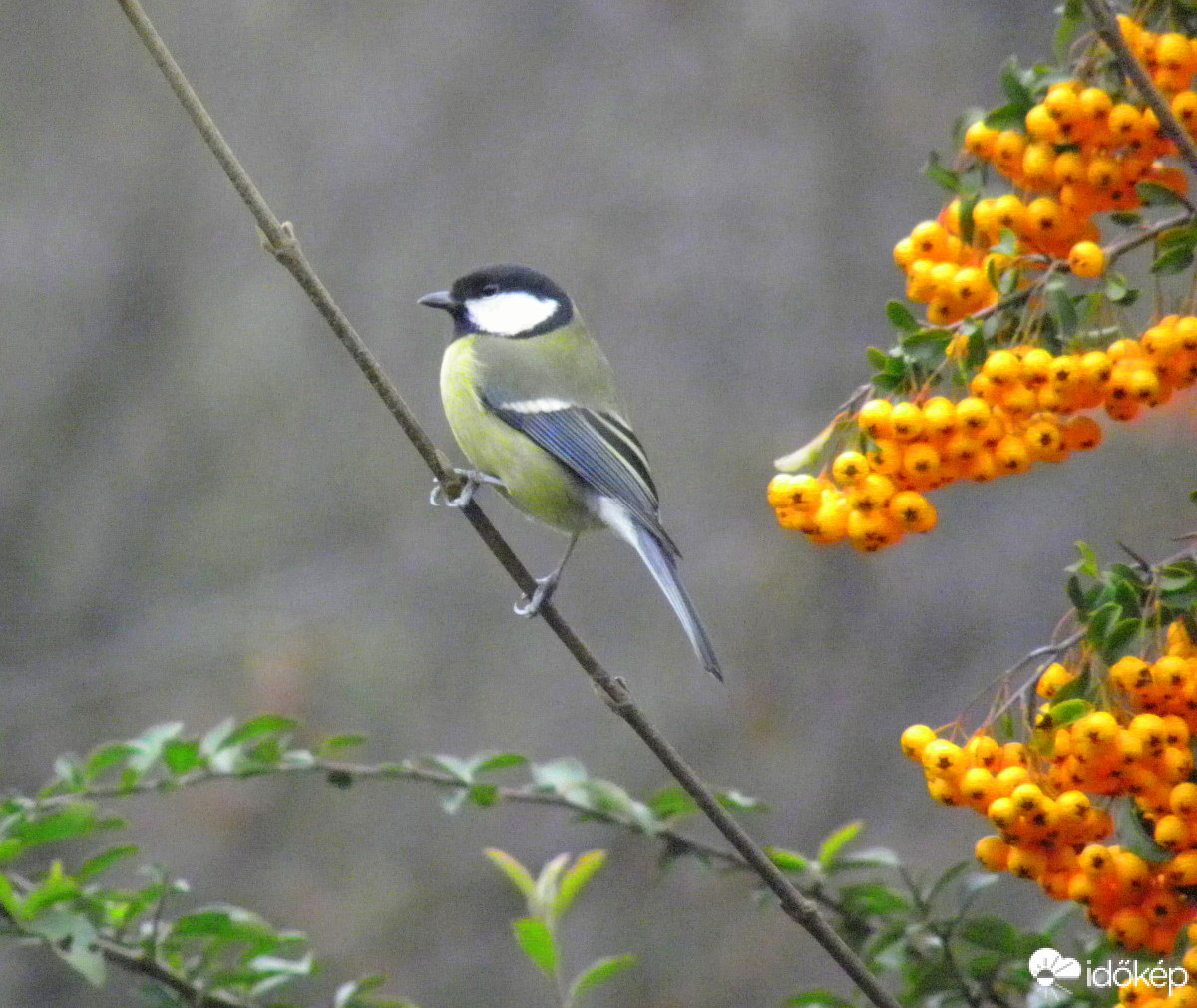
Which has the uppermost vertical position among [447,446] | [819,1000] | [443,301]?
[447,446]

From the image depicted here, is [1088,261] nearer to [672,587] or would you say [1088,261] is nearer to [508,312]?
[672,587]

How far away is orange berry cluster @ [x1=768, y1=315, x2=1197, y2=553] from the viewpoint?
1.39m

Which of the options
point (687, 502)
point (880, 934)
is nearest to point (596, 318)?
point (687, 502)

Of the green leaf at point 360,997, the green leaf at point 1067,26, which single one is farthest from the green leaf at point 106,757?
the green leaf at point 1067,26

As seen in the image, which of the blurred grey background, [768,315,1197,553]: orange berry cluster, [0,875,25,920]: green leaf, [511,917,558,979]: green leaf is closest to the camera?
[768,315,1197,553]: orange berry cluster

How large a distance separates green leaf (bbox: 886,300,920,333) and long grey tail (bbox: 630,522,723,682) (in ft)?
1.91

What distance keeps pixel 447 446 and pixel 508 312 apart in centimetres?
145

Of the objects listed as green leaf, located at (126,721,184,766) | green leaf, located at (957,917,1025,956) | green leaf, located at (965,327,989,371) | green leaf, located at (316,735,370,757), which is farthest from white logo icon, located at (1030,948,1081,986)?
green leaf, located at (126,721,184,766)

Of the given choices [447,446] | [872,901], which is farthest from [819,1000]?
[447,446]

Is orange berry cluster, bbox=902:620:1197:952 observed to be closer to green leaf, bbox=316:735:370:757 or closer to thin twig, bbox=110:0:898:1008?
thin twig, bbox=110:0:898:1008

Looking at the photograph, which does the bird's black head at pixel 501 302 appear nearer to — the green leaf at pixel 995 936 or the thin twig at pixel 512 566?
the thin twig at pixel 512 566

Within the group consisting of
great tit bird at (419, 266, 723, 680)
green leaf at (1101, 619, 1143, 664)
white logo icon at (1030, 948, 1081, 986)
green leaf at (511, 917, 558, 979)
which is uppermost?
great tit bird at (419, 266, 723, 680)

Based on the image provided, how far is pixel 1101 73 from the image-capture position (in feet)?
4.81

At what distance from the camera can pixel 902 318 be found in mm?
1462
